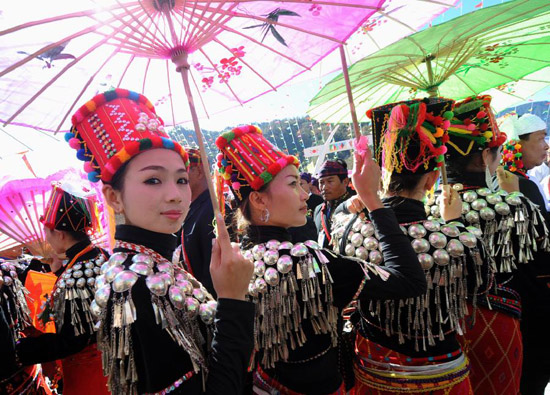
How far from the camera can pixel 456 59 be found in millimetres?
3209

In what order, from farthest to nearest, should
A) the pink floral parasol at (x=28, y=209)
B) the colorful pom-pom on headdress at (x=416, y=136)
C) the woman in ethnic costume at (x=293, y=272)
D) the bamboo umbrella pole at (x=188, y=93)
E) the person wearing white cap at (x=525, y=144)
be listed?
1. the person wearing white cap at (x=525, y=144)
2. the pink floral parasol at (x=28, y=209)
3. the colorful pom-pom on headdress at (x=416, y=136)
4. the woman in ethnic costume at (x=293, y=272)
5. the bamboo umbrella pole at (x=188, y=93)

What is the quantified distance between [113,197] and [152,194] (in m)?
0.20

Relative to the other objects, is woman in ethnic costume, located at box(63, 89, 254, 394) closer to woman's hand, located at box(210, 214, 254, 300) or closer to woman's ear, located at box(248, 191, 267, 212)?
woman's hand, located at box(210, 214, 254, 300)

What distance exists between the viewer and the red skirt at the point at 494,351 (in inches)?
95.9

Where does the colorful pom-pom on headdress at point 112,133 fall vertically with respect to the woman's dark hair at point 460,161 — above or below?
above

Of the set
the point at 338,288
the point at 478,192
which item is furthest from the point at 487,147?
the point at 338,288

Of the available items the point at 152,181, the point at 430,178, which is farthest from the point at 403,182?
the point at 152,181

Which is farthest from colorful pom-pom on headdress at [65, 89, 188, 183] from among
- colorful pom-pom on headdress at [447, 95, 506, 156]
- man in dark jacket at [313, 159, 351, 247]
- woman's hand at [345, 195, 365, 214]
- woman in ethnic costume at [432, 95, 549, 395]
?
man in dark jacket at [313, 159, 351, 247]

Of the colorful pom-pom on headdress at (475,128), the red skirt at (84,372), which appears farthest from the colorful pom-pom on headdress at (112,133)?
the colorful pom-pom on headdress at (475,128)

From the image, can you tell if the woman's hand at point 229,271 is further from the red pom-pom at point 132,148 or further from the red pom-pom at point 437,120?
the red pom-pom at point 437,120

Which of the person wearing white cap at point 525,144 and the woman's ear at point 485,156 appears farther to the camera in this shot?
the person wearing white cap at point 525,144

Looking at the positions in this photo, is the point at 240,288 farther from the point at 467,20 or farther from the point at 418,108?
the point at 467,20

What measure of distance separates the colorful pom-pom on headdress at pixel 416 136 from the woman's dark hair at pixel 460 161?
27.6 inches

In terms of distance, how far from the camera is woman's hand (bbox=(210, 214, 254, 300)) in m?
1.26
